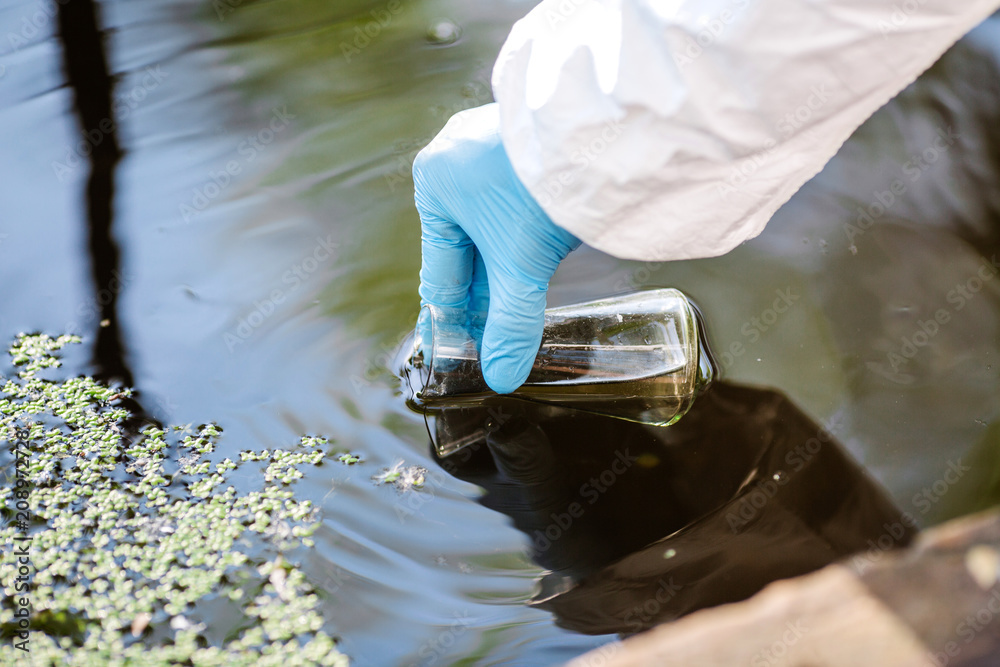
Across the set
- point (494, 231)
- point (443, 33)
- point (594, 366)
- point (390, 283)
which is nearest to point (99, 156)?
point (390, 283)

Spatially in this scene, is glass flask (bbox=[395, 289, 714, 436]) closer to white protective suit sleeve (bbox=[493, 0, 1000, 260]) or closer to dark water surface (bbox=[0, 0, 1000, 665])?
dark water surface (bbox=[0, 0, 1000, 665])

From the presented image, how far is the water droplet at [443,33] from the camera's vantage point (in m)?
1.91

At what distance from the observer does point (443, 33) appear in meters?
1.92

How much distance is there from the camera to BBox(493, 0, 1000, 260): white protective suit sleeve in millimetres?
859

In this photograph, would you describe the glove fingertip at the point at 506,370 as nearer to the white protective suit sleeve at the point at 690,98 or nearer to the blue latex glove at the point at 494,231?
the blue latex glove at the point at 494,231

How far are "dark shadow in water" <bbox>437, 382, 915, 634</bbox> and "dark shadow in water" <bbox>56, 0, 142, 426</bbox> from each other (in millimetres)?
653

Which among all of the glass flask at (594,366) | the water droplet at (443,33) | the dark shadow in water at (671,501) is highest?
the water droplet at (443,33)

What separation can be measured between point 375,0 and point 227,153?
2.14 ft

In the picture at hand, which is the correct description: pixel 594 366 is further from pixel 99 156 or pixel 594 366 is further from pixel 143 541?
pixel 99 156

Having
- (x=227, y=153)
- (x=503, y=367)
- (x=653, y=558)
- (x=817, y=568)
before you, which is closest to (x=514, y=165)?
(x=503, y=367)

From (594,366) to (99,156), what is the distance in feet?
4.09

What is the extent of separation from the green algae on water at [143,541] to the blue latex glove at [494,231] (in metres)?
0.37

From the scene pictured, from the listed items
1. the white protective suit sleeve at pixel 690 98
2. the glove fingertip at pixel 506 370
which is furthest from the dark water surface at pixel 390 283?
the white protective suit sleeve at pixel 690 98

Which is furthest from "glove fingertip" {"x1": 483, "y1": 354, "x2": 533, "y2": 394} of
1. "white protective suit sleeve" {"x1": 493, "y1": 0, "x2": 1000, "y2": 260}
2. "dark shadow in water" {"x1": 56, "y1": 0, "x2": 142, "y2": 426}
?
"dark shadow in water" {"x1": 56, "y1": 0, "x2": 142, "y2": 426}
